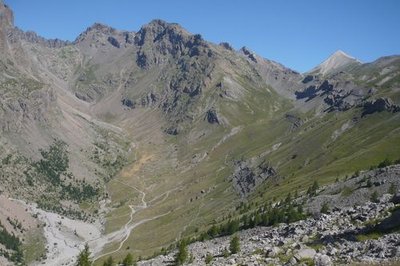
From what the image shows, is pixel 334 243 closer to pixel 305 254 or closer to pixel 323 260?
pixel 305 254

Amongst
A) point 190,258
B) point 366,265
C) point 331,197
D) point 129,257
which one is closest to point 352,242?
point 366,265

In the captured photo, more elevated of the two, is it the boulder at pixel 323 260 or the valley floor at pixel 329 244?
the valley floor at pixel 329 244

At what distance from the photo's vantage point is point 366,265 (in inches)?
1736

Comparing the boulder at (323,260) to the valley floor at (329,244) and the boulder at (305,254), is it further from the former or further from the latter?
the boulder at (305,254)

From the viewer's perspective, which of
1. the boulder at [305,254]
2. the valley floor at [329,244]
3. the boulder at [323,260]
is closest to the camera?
the boulder at [323,260]

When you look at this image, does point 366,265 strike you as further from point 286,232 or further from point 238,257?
point 286,232

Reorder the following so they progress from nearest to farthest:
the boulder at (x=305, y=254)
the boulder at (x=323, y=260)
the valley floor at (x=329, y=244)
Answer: the boulder at (x=323, y=260)
the valley floor at (x=329, y=244)
the boulder at (x=305, y=254)

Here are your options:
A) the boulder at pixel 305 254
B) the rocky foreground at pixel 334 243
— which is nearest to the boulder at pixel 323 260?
the rocky foreground at pixel 334 243

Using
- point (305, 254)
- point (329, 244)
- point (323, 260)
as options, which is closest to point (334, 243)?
point (329, 244)

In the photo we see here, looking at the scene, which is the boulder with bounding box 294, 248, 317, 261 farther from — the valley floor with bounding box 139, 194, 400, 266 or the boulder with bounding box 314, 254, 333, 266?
the boulder with bounding box 314, 254, 333, 266

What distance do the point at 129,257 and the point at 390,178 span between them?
72.2 metres

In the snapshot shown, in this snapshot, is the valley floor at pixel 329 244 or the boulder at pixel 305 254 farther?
the boulder at pixel 305 254

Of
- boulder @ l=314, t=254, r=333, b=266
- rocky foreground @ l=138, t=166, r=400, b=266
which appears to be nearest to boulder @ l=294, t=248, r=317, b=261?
rocky foreground @ l=138, t=166, r=400, b=266

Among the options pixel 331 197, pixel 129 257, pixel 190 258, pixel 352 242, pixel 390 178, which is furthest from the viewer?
pixel 331 197
